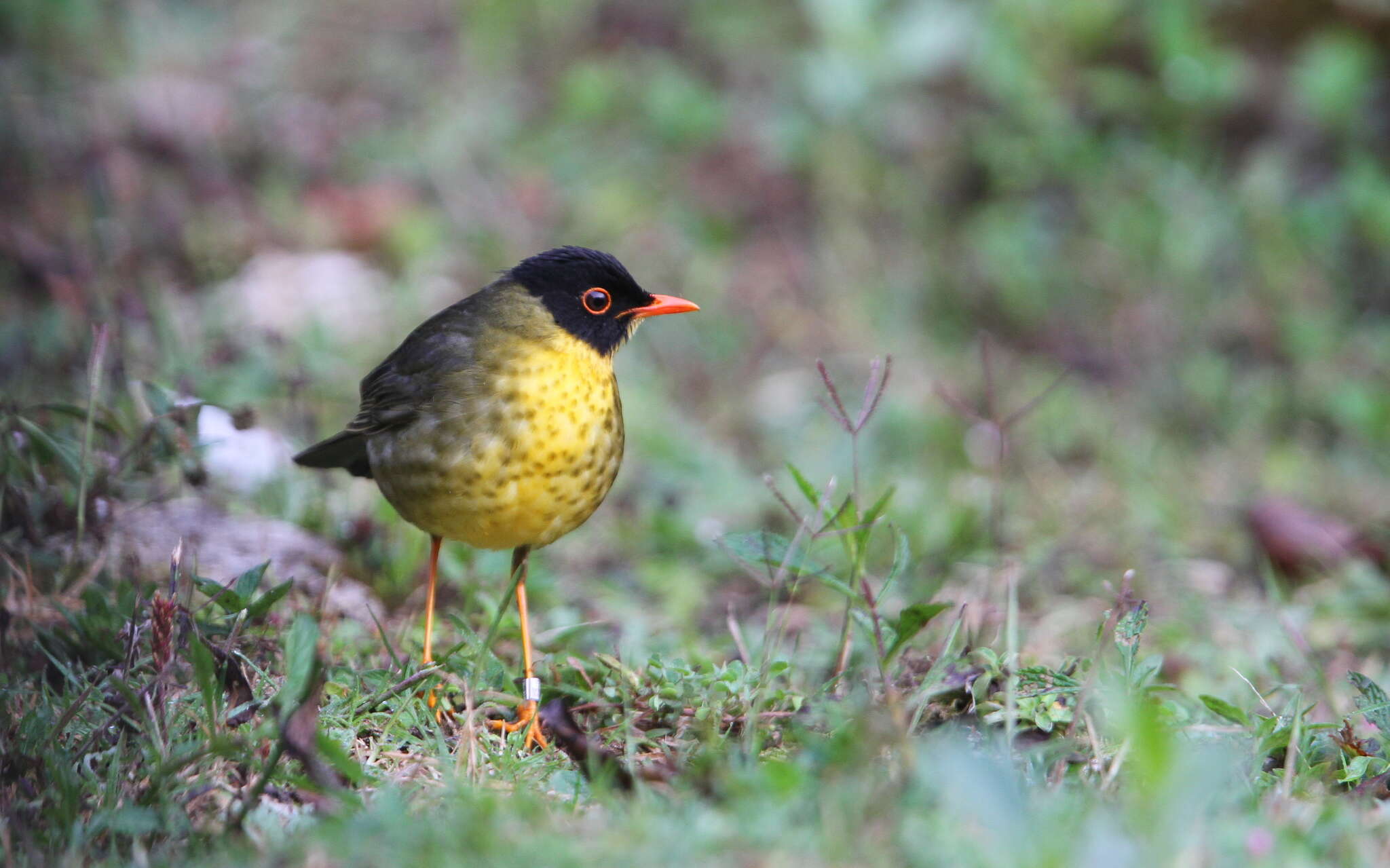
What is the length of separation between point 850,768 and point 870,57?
19.4ft

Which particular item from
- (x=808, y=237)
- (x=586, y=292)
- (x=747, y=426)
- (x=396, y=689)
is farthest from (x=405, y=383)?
(x=808, y=237)

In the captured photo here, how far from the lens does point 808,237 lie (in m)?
8.35

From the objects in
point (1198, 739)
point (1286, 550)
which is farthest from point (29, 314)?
point (1286, 550)

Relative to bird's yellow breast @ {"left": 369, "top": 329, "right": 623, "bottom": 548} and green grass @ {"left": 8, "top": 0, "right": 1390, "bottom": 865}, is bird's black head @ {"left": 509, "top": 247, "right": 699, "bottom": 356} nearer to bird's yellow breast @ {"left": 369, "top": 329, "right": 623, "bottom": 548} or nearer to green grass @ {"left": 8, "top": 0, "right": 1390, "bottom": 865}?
bird's yellow breast @ {"left": 369, "top": 329, "right": 623, "bottom": 548}

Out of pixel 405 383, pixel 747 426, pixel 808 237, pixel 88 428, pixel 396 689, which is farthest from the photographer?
pixel 808 237

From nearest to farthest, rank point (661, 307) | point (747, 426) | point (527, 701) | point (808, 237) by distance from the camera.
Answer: point (527, 701)
point (661, 307)
point (747, 426)
point (808, 237)

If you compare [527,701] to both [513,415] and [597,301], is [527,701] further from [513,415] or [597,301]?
[597,301]

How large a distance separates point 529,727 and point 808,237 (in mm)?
5414

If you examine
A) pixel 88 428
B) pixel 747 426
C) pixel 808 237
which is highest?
pixel 88 428

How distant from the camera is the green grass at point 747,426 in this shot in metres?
2.80

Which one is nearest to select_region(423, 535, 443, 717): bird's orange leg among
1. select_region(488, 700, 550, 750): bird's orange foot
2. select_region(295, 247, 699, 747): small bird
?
select_region(295, 247, 699, 747): small bird

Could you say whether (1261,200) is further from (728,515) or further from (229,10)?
(229,10)

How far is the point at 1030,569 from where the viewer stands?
17.1 feet

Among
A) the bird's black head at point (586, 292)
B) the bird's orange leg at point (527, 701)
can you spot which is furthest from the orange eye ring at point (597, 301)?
the bird's orange leg at point (527, 701)
